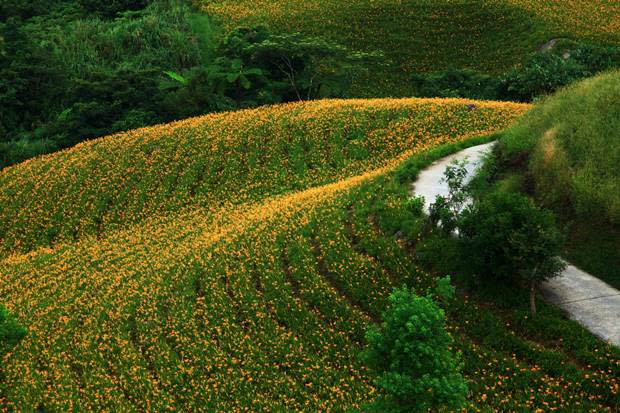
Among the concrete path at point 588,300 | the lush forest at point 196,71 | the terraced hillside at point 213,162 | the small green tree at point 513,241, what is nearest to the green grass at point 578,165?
the concrete path at point 588,300

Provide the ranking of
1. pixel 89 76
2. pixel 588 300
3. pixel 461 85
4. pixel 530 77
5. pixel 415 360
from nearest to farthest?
pixel 415 360, pixel 588 300, pixel 530 77, pixel 89 76, pixel 461 85

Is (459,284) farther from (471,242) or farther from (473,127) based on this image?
(473,127)

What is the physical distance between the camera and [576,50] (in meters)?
38.8

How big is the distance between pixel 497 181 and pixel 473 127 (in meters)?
8.72

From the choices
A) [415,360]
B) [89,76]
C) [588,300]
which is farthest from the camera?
[89,76]

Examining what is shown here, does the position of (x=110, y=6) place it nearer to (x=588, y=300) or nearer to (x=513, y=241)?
(x=513, y=241)

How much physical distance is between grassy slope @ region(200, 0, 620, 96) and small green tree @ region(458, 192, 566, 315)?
95.2 ft

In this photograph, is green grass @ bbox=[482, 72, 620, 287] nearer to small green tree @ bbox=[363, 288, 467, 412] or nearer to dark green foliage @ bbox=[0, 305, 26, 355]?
small green tree @ bbox=[363, 288, 467, 412]

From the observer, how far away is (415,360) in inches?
357

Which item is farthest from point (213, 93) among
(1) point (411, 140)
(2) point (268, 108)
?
(1) point (411, 140)

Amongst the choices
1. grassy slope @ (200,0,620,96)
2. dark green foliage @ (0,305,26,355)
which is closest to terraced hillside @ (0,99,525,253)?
dark green foliage @ (0,305,26,355)

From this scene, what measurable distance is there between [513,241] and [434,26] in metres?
36.9

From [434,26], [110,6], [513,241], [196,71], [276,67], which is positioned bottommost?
[196,71]

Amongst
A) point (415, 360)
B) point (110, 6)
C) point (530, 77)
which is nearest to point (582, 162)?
point (415, 360)
